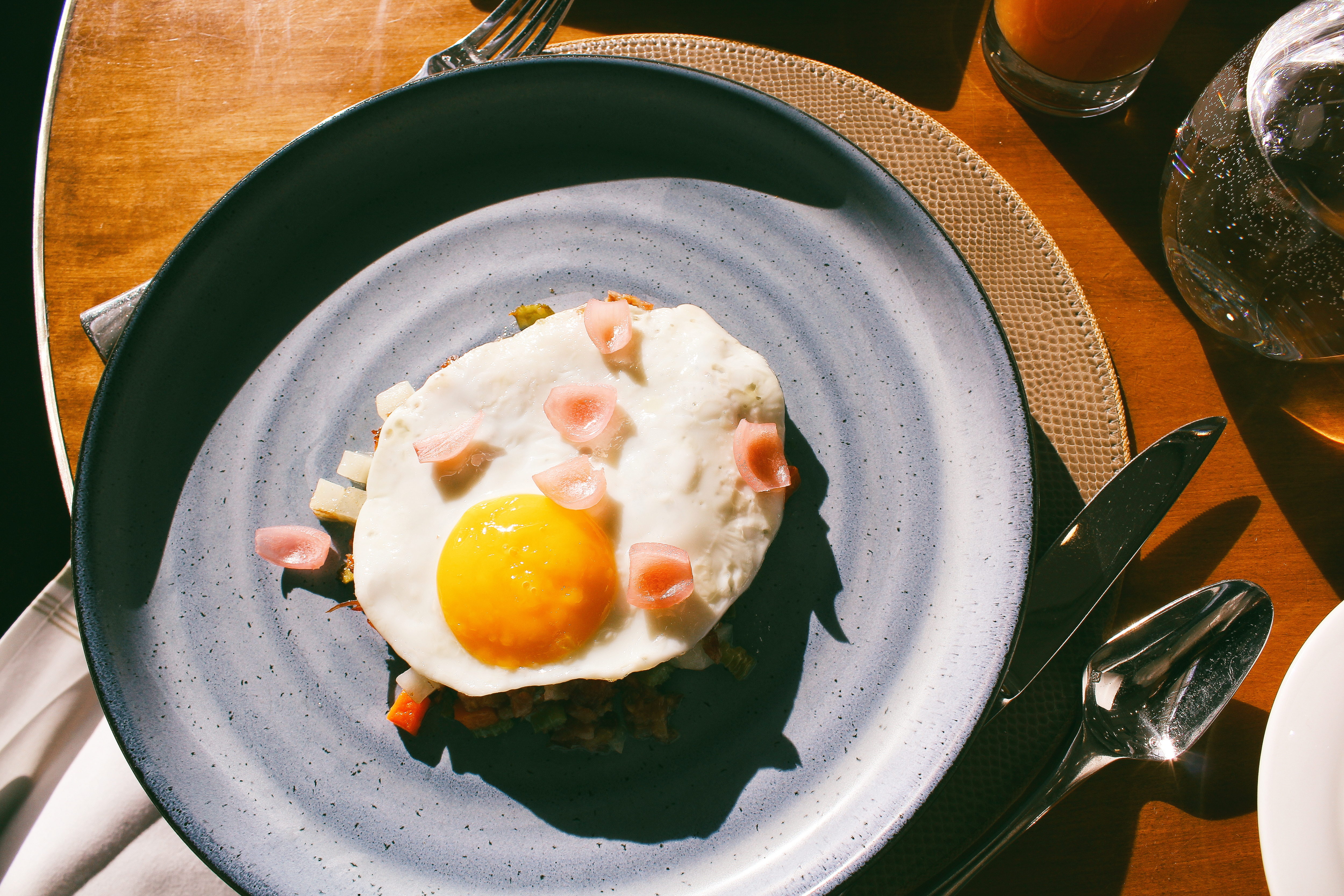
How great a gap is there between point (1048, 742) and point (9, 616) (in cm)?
426

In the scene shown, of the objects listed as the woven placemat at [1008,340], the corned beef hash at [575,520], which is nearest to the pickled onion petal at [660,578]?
the corned beef hash at [575,520]

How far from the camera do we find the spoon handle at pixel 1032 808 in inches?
71.6

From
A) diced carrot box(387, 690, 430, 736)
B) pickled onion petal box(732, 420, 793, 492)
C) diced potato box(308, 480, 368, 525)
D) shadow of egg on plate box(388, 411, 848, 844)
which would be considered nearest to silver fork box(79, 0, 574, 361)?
diced potato box(308, 480, 368, 525)

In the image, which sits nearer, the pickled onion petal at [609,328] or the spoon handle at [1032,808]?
the spoon handle at [1032,808]

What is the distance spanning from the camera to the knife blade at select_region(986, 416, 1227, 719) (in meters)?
1.92

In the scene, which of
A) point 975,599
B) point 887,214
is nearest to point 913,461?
point 975,599

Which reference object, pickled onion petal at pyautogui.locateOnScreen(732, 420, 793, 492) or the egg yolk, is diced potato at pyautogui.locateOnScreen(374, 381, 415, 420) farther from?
pickled onion petal at pyautogui.locateOnScreen(732, 420, 793, 492)

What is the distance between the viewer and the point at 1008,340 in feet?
6.79

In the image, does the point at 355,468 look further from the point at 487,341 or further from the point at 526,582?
the point at 526,582

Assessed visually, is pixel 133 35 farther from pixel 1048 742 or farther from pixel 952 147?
pixel 1048 742

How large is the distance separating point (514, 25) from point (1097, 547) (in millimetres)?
2398

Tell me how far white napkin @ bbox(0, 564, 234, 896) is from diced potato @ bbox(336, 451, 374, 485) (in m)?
1.12

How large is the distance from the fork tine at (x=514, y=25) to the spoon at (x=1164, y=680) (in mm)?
2590

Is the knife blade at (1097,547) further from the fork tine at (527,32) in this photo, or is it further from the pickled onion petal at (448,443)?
the fork tine at (527,32)
